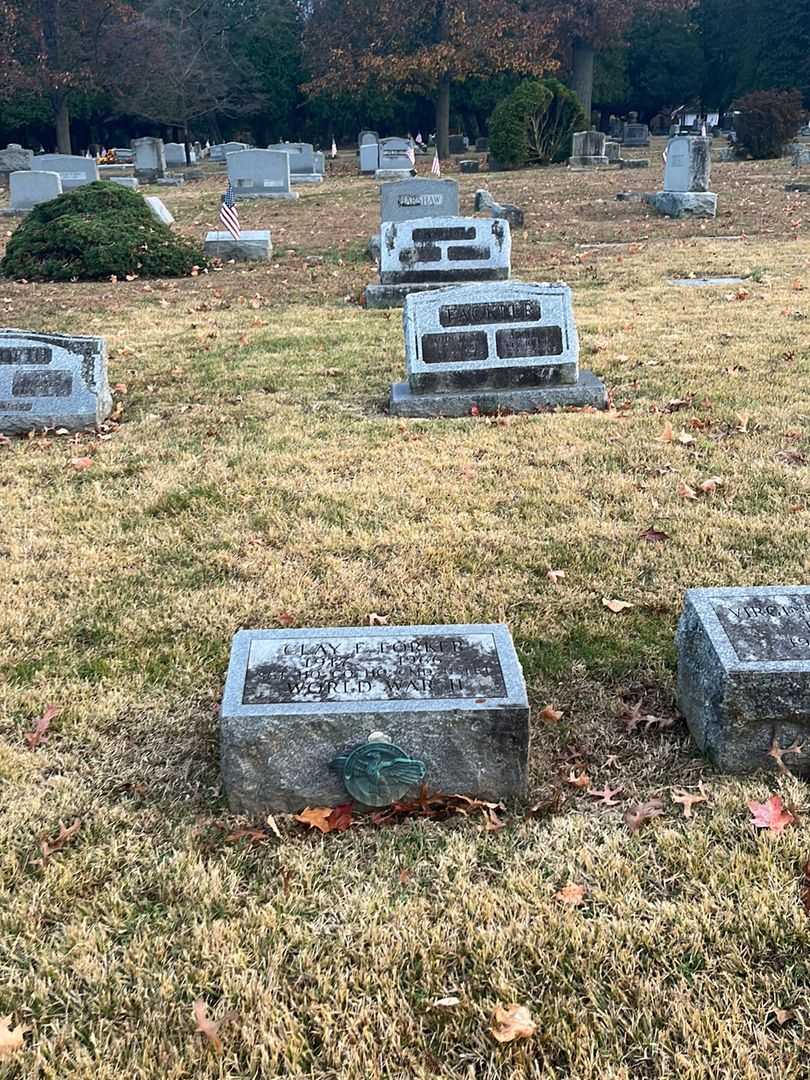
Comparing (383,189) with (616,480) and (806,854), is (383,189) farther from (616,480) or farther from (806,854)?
(806,854)

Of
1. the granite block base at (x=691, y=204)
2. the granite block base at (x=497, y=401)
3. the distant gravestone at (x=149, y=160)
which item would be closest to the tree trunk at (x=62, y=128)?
the distant gravestone at (x=149, y=160)

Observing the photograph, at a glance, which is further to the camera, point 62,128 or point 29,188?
point 62,128

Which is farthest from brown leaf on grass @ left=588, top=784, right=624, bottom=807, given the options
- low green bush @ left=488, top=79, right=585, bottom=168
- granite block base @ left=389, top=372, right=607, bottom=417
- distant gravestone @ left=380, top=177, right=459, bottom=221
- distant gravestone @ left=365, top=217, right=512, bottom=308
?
low green bush @ left=488, top=79, right=585, bottom=168

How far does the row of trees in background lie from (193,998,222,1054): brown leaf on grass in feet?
125

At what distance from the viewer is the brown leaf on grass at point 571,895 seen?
2.78 metres

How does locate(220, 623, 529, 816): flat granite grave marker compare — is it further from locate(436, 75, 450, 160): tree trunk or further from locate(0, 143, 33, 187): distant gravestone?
locate(436, 75, 450, 160): tree trunk

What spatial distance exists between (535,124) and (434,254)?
2160 centimetres

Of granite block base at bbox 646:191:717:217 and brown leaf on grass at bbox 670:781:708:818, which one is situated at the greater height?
granite block base at bbox 646:191:717:217

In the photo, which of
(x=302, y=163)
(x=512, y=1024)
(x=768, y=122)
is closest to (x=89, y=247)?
(x=512, y=1024)

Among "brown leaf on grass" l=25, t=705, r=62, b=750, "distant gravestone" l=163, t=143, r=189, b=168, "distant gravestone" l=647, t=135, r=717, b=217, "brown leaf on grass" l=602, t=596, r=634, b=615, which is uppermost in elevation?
"distant gravestone" l=163, t=143, r=189, b=168

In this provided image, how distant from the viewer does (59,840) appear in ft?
10.1

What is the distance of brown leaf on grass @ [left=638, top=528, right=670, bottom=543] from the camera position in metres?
5.06

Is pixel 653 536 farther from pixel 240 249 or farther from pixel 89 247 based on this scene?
pixel 240 249

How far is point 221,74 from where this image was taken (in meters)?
47.8
